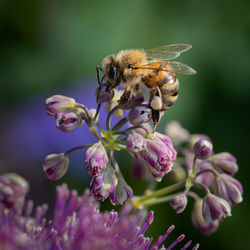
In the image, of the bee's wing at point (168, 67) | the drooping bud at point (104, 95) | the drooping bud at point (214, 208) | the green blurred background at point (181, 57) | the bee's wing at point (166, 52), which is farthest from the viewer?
the green blurred background at point (181, 57)

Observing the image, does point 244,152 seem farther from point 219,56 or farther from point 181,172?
point 181,172

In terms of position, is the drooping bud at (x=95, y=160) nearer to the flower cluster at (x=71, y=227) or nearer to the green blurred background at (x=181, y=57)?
the flower cluster at (x=71, y=227)

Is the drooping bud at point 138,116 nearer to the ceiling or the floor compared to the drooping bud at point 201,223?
nearer to the ceiling

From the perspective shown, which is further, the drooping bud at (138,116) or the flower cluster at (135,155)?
the drooping bud at (138,116)

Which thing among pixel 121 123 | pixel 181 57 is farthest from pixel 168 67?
pixel 181 57

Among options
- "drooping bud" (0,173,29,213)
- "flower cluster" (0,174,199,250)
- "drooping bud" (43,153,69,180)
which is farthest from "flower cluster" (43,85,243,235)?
"drooping bud" (0,173,29,213)

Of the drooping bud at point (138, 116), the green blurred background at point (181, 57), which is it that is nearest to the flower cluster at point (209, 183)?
the drooping bud at point (138, 116)

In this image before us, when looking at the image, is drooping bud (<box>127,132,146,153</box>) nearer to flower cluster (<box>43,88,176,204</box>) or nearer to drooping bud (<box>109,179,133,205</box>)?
flower cluster (<box>43,88,176,204</box>)
